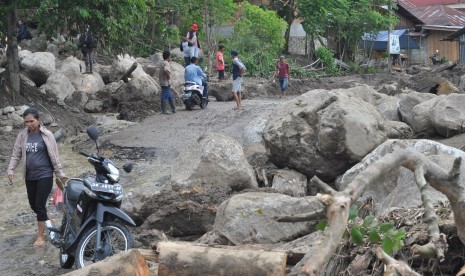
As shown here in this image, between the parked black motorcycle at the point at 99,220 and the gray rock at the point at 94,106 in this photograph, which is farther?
the gray rock at the point at 94,106

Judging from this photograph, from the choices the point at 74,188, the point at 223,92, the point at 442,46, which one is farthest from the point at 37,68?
the point at 442,46

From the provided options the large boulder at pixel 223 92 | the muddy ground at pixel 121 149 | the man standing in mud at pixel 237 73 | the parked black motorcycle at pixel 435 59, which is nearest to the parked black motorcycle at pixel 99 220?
the muddy ground at pixel 121 149

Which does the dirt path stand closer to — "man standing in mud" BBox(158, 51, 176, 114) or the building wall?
"man standing in mud" BBox(158, 51, 176, 114)

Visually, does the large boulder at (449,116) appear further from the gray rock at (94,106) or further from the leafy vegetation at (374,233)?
the gray rock at (94,106)

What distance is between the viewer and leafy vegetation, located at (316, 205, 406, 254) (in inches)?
149

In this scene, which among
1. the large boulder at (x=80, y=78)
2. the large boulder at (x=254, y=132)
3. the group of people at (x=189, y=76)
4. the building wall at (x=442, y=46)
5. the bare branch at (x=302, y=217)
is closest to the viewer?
the bare branch at (x=302, y=217)

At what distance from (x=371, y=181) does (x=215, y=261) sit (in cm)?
132

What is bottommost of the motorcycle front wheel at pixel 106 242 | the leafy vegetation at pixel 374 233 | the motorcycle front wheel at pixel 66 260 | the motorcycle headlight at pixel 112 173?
the motorcycle front wheel at pixel 66 260

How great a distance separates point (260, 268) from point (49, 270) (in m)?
3.77

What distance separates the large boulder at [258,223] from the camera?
634cm

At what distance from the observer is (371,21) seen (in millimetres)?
35438

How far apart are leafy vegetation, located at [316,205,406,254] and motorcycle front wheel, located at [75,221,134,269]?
3.03m

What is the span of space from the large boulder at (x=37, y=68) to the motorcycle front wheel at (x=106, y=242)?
1487 centimetres

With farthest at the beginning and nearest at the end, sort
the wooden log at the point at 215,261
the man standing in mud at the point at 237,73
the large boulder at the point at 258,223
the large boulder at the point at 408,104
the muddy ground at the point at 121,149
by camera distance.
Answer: the man standing in mud at the point at 237,73
the large boulder at the point at 408,104
the muddy ground at the point at 121,149
the large boulder at the point at 258,223
the wooden log at the point at 215,261
